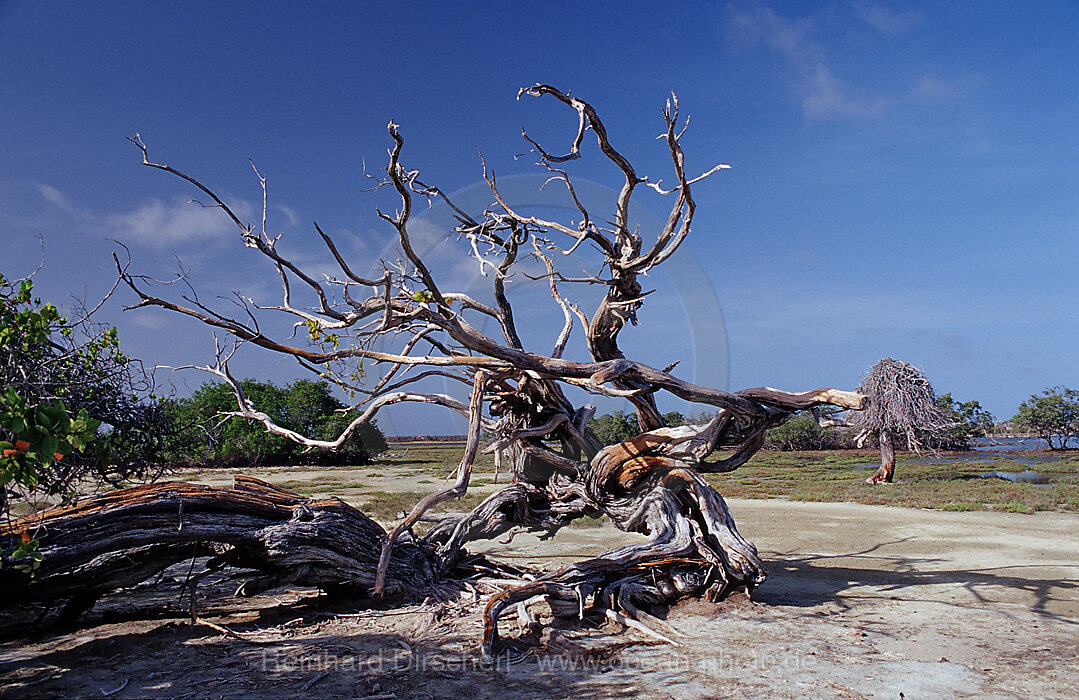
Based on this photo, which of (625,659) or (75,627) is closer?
(625,659)

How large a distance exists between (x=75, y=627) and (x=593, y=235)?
20.0ft

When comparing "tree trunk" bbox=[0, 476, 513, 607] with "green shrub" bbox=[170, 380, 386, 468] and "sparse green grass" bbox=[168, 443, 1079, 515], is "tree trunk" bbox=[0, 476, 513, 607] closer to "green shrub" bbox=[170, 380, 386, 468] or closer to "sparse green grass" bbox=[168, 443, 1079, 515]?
"sparse green grass" bbox=[168, 443, 1079, 515]

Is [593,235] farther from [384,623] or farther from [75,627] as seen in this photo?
[75,627]

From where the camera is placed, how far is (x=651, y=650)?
536 centimetres

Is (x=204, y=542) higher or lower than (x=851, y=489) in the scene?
higher

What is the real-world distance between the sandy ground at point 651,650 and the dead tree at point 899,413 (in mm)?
13199

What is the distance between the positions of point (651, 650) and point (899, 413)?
18300 mm

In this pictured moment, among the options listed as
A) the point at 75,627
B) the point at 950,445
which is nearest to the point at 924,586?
the point at 75,627

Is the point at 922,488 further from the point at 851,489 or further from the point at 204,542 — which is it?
the point at 204,542

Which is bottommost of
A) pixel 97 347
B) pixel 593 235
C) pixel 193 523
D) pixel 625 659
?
pixel 625 659

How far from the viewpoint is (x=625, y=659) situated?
5.15 meters

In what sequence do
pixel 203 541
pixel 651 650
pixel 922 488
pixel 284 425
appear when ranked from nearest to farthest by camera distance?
pixel 651 650 → pixel 203 541 → pixel 922 488 → pixel 284 425

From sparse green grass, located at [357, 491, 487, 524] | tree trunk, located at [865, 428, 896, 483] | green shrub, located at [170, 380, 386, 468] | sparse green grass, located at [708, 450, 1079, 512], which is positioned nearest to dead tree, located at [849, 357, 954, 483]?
tree trunk, located at [865, 428, 896, 483]

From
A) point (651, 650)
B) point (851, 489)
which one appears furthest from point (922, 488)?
point (651, 650)
